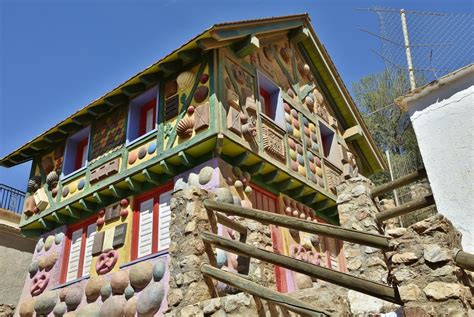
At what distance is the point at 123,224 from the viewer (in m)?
10.7

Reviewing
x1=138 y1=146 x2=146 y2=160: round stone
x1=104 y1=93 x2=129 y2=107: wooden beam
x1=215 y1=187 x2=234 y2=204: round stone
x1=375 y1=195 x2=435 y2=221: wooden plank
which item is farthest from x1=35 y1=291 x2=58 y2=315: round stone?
x1=375 y1=195 x2=435 y2=221: wooden plank

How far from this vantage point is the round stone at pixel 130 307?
9.15 metres

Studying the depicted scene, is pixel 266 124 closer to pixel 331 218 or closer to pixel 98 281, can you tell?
pixel 331 218

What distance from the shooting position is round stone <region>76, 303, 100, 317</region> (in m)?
9.86

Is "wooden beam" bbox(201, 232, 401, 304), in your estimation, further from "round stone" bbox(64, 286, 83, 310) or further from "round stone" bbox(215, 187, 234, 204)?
"round stone" bbox(64, 286, 83, 310)

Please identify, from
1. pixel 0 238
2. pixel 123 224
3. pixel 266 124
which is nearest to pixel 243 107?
pixel 266 124

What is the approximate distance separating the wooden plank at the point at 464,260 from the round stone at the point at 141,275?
6547mm

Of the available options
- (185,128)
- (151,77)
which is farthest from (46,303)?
(151,77)

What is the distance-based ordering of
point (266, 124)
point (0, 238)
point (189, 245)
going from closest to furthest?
point (189, 245), point (266, 124), point (0, 238)

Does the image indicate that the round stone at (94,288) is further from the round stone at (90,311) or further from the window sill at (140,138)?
the window sill at (140,138)

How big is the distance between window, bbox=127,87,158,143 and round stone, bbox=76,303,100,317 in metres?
3.88

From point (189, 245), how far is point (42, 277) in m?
7.58

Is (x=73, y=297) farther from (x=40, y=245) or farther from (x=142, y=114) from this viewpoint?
(x=142, y=114)

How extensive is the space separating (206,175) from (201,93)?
1.89 m
